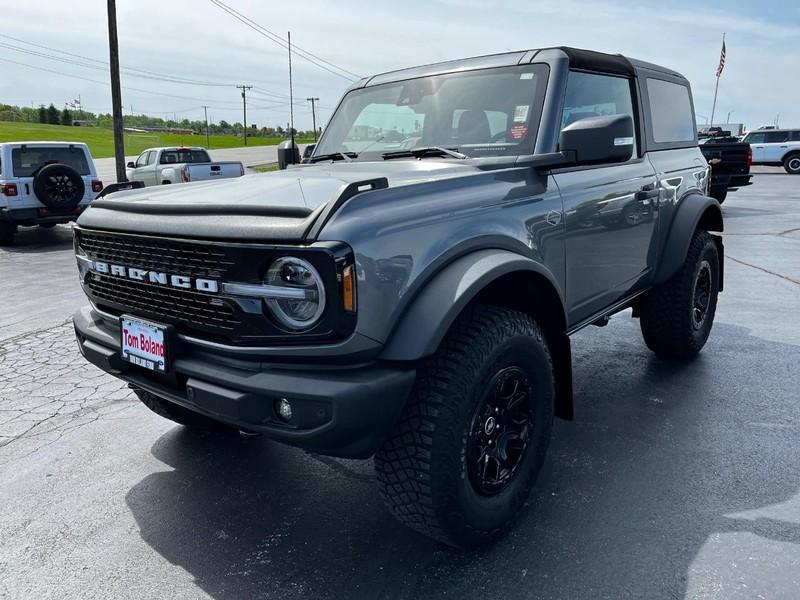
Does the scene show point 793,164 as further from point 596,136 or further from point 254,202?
point 254,202

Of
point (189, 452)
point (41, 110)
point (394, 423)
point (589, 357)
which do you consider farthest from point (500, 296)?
point (41, 110)

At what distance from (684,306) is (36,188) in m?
10.9

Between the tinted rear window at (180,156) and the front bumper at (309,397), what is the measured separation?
1867 cm

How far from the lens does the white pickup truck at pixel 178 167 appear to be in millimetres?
15914

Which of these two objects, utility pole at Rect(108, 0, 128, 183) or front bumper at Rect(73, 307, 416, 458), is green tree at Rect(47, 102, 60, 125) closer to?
utility pole at Rect(108, 0, 128, 183)

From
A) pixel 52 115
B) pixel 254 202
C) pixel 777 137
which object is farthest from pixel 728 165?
pixel 52 115

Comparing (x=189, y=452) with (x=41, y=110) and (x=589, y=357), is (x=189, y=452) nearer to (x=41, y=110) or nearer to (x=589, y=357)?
(x=589, y=357)

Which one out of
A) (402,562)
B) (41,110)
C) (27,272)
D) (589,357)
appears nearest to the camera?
(402,562)

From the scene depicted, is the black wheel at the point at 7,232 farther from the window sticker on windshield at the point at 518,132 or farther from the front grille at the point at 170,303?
the window sticker on windshield at the point at 518,132

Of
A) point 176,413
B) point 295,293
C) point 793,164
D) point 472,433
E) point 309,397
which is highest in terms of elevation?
point 793,164

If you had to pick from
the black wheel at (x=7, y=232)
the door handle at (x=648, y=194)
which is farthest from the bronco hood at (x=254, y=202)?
the black wheel at (x=7, y=232)

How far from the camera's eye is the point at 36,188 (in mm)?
11273

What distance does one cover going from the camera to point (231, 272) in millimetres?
2174

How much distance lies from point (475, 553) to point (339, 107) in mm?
2833
